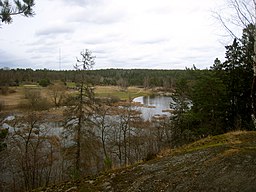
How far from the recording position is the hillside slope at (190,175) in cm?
390

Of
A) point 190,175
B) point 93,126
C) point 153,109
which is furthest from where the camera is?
point 153,109

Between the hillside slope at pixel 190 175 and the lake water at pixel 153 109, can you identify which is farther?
the lake water at pixel 153 109

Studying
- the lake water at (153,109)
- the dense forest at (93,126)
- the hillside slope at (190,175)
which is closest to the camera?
the hillside slope at (190,175)

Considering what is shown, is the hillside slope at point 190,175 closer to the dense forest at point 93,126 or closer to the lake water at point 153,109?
the dense forest at point 93,126

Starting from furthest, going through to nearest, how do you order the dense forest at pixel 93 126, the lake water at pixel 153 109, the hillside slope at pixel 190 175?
the lake water at pixel 153 109, the dense forest at pixel 93 126, the hillside slope at pixel 190 175

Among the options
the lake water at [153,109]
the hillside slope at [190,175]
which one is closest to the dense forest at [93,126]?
the hillside slope at [190,175]

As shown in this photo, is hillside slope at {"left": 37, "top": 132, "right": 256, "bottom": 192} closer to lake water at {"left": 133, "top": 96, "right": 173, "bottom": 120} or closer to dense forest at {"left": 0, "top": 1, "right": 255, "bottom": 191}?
dense forest at {"left": 0, "top": 1, "right": 255, "bottom": 191}

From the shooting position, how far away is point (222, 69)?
20094 millimetres

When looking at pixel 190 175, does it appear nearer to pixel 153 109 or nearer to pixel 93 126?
pixel 93 126

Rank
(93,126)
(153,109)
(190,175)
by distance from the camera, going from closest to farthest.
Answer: (190,175), (93,126), (153,109)

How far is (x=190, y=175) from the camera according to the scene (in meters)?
4.34

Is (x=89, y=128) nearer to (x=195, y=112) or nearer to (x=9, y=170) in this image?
(x=9, y=170)

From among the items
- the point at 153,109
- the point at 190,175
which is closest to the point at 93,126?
the point at 190,175

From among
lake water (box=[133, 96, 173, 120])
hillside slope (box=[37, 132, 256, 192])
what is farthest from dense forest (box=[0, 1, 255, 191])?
lake water (box=[133, 96, 173, 120])
